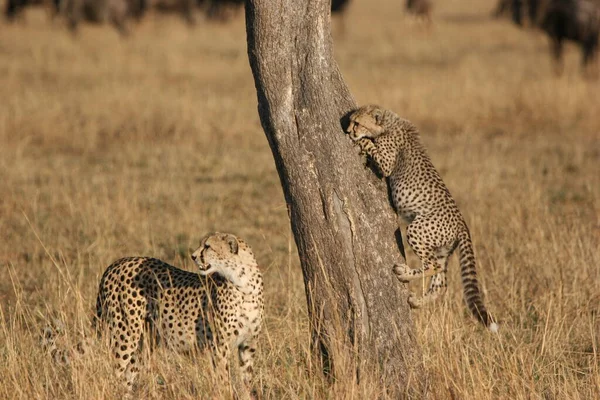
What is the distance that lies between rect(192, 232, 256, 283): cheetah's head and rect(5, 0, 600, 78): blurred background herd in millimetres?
12455

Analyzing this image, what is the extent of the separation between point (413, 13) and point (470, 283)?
26.9 metres

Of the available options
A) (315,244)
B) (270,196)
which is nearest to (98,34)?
(270,196)

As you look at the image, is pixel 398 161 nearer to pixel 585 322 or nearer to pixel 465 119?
pixel 585 322

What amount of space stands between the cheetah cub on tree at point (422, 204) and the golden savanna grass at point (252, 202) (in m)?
0.20

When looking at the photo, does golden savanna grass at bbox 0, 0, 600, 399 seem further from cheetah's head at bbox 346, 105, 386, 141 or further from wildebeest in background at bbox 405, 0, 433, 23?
wildebeest in background at bbox 405, 0, 433, 23

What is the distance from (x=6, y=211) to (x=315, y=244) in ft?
15.0

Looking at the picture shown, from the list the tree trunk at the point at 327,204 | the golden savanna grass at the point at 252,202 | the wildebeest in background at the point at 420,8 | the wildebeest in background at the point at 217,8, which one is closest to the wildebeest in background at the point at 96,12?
the golden savanna grass at the point at 252,202

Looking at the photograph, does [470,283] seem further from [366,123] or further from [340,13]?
[340,13]

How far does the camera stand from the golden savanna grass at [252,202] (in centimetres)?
441

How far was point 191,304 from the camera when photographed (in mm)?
4516

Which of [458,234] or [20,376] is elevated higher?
[458,234]

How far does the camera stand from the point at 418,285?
241 inches

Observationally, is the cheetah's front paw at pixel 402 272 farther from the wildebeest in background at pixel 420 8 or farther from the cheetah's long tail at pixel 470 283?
the wildebeest in background at pixel 420 8

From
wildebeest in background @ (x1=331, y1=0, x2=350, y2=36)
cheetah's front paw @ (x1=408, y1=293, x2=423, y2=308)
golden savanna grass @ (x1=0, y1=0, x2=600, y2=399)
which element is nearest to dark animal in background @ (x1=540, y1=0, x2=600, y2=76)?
golden savanna grass @ (x1=0, y1=0, x2=600, y2=399)
